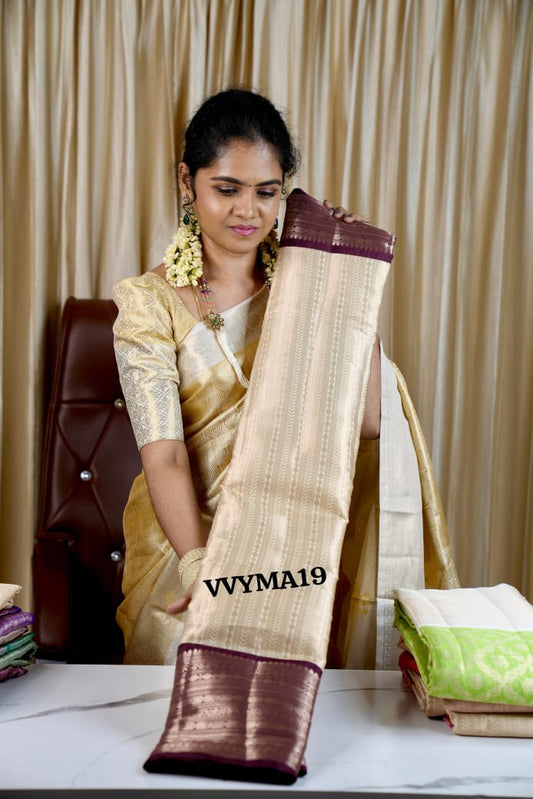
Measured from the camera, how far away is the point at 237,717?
3.01 feet

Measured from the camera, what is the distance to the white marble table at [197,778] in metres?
0.84

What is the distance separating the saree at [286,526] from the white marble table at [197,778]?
1.7 inches

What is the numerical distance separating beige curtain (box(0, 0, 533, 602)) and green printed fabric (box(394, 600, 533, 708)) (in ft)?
4.33

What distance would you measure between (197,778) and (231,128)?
3.26ft

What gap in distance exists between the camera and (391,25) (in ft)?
7.32

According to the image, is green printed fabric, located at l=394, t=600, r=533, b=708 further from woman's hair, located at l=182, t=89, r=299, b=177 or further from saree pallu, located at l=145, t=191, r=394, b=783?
woman's hair, located at l=182, t=89, r=299, b=177

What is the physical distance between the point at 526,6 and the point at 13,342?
1.65 meters

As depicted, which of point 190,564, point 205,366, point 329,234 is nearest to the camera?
point 190,564

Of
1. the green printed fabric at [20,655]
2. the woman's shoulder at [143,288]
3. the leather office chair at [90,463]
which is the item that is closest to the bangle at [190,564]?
the green printed fabric at [20,655]

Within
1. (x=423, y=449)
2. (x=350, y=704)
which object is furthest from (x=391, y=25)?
(x=350, y=704)

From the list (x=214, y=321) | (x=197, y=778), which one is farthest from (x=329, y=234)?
(x=197, y=778)

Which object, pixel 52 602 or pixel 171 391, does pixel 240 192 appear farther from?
pixel 52 602

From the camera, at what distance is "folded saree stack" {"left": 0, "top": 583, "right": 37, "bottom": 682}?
113cm

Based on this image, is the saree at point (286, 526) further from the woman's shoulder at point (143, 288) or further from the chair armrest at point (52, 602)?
the chair armrest at point (52, 602)
